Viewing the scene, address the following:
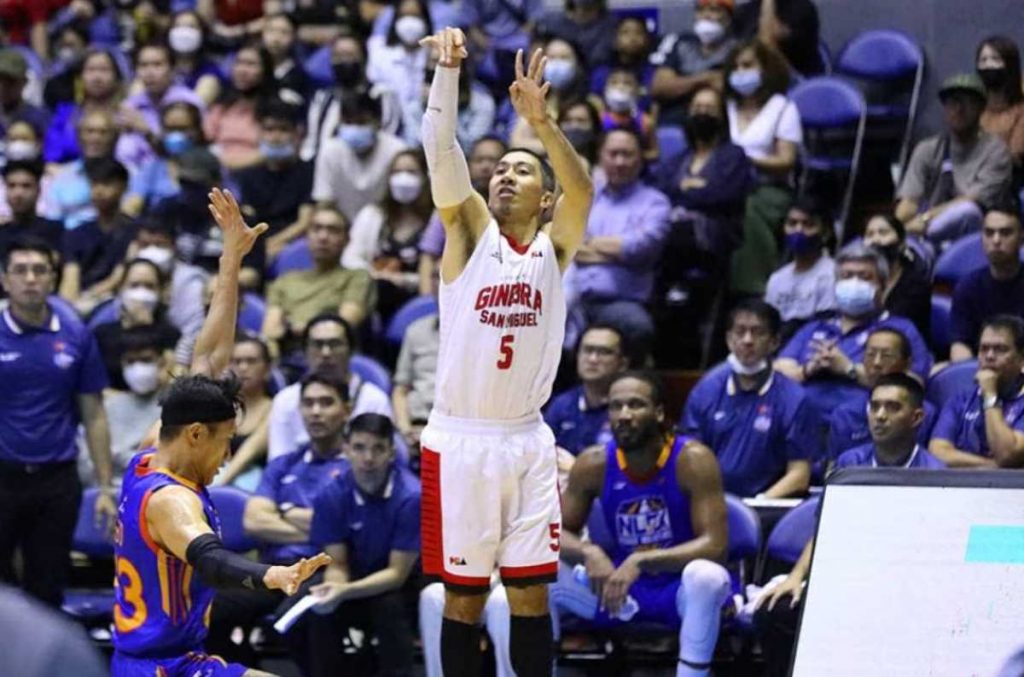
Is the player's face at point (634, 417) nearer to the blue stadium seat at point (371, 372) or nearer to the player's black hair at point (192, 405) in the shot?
the blue stadium seat at point (371, 372)

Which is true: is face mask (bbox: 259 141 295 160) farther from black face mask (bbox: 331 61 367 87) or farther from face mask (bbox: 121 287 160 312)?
face mask (bbox: 121 287 160 312)

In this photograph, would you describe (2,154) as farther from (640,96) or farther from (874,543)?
(874,543)

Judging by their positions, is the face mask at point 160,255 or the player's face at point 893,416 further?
the face mask at point 160,255

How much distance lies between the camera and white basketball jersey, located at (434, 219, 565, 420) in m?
6.22

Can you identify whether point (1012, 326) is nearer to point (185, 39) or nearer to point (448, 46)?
point (448, 46)

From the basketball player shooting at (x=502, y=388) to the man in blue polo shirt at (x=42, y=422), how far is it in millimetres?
2981

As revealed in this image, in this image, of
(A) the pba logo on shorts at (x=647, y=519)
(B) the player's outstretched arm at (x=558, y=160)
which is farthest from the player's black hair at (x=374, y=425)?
(B) the player's outstretched arm at (x=558, y=160)

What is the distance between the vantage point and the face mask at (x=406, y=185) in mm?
10766

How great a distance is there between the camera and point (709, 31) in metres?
11.6

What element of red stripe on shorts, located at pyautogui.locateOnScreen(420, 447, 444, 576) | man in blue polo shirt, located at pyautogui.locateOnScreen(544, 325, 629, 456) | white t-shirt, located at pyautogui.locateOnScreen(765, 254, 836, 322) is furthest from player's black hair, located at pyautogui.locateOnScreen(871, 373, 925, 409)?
red stripe on shorts, located at pyautogui.locateOnScreen(420, 447, 444, 576)

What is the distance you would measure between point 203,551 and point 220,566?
0.10 m

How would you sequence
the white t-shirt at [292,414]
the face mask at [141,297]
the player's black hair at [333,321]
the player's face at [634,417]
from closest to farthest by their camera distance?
the player's face at [634,417] < the white t-shirt at [292,414] < the player's black hair at [333,321] < the face mask at [141,297]

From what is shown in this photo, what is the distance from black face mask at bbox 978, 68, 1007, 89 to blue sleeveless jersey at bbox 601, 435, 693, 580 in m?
3.51

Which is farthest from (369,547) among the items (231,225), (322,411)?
(231,225)
